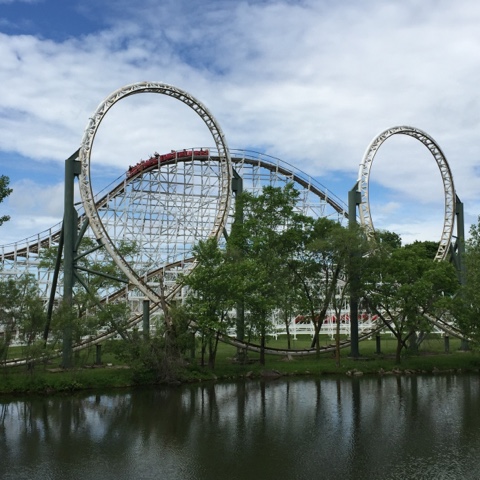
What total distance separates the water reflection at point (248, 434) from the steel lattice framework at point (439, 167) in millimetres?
9993

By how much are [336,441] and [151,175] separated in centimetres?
2233

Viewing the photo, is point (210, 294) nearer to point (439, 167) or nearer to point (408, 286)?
point (408, 286)

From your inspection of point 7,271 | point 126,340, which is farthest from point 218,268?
point 7,271

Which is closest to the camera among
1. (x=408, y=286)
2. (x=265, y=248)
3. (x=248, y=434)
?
(x=248, y=434)

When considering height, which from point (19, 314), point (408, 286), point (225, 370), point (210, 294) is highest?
point (408, 286)

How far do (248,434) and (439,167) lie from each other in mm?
21389

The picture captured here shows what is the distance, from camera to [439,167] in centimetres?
3073

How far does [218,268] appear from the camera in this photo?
2197 centimetres

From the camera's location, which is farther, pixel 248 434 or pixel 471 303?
pixel 471 303

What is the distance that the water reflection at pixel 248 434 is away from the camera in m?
11.0

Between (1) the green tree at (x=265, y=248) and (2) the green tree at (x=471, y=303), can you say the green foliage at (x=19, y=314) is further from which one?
(2) the green tree at (x=471, y=303)

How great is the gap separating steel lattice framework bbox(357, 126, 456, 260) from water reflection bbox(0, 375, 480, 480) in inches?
393

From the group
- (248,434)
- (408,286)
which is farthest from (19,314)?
(408,286)

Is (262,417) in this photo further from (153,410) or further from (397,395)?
(397,395)
